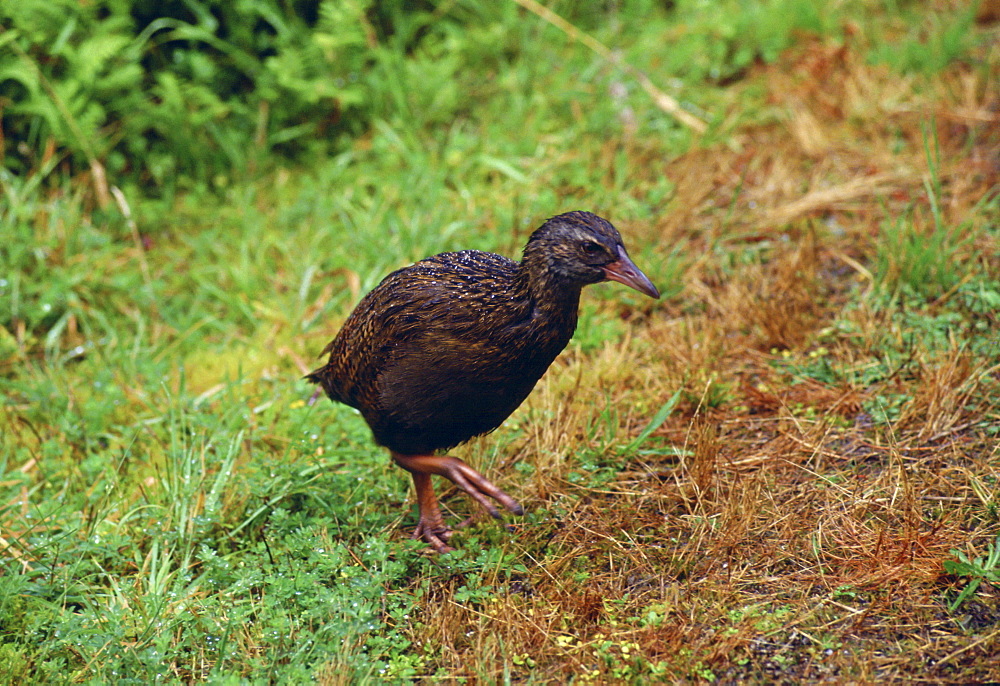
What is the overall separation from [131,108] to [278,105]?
36.1 inches

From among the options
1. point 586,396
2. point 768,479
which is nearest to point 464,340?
point 586,396

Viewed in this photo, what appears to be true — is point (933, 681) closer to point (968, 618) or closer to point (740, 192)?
point (968, 618)

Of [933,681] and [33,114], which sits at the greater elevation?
[33,114]

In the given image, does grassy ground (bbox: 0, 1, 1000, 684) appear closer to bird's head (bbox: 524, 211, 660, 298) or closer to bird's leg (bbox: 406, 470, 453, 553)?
bird's leg (bbox: 406, 470, 453, 553)

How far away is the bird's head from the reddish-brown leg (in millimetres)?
842

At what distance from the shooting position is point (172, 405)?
4.37 meters

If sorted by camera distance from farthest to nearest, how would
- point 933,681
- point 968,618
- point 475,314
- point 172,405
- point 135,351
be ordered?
1. point 135,351
2. point 172,405
3. point 475,314
4. point 968,618
5. point 933,681

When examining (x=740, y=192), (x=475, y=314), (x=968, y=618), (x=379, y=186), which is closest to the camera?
(x=968, y=618)

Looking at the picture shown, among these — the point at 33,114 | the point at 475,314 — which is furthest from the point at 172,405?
the point at 33,114

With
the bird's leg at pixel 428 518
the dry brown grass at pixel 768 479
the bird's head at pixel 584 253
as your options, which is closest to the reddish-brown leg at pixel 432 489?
the bird's leg at pixel 428 518

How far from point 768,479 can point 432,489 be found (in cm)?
130

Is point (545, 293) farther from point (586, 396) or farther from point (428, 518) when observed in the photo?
point (586, 396)

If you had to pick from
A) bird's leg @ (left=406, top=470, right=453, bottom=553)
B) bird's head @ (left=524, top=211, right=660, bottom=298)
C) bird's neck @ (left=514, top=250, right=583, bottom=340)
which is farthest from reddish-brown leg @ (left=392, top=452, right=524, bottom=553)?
bird's head @ (left=524, top=211, right=660, bottom=298)

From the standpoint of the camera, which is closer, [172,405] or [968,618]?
[968,618]
